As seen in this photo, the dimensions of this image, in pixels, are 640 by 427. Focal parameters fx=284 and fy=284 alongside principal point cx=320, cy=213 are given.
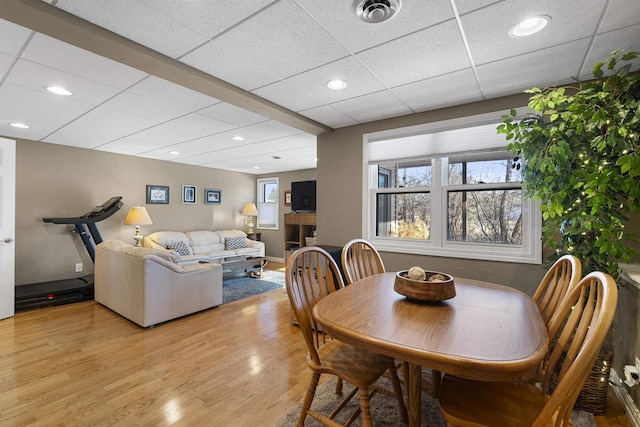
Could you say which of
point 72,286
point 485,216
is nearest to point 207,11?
point 485,216

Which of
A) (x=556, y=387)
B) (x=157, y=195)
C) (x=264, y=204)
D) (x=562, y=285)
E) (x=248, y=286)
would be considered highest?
(x=157, y=195)

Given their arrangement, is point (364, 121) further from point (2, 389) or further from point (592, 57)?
point (2, 389)

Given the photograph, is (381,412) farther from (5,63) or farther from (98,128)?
(98,128)

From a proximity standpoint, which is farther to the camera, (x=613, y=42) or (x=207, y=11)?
(x=613, y=42)

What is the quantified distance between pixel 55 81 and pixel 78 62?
510 millimetres

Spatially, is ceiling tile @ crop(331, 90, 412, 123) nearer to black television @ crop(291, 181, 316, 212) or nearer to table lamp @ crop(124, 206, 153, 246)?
black television @ crop(291, 181, 316, 212)

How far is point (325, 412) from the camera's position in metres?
1.78

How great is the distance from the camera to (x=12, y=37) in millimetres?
1750

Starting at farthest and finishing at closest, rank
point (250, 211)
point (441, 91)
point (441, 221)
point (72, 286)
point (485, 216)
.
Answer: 1. point (250, 211)
2. point (72, 286)
3. point (441, 221)
4. point (485, 216)
5. point (441, 91)

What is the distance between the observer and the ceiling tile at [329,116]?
9.77ft

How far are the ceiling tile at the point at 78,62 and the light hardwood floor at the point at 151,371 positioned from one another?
233 centimetres

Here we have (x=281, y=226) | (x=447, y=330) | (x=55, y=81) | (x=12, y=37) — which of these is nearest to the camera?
(x=447, y=330)

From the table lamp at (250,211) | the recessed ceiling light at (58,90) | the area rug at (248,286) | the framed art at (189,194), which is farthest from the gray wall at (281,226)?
the recessed ceiling light at (58,90)

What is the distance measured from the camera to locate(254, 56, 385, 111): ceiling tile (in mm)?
2127
